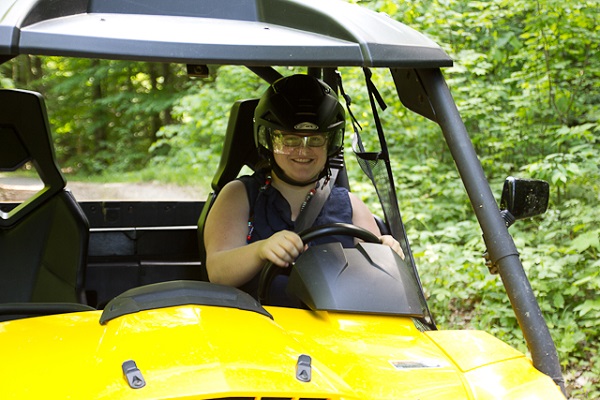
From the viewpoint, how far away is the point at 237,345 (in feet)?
6.30

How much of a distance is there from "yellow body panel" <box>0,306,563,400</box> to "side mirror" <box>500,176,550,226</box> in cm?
39

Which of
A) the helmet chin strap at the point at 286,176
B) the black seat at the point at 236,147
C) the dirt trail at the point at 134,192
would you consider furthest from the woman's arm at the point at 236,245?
the dirt trail at the point at 134,192

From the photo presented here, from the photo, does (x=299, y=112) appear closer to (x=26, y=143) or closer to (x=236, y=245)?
(x=236, y=245)

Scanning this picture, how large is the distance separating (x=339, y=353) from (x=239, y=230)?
3.55ft

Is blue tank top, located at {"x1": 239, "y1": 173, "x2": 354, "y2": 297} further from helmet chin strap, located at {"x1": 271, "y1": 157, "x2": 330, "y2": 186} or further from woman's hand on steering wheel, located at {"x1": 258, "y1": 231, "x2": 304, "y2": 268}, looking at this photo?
woman's hand on steering wheel, located at {"x1": 258, "y1": 231, "x2": 304, "y2": 268}

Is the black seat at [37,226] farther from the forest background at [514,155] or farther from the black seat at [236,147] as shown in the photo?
the forest background at [514,155]

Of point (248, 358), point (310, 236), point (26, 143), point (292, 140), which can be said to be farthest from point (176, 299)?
point (26, 143)

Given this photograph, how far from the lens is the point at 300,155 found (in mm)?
3037

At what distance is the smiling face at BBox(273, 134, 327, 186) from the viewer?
3.00m

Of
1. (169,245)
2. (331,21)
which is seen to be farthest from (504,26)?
(331,21)

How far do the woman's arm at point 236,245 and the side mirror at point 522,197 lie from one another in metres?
0.71

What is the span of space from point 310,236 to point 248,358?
0.94 m

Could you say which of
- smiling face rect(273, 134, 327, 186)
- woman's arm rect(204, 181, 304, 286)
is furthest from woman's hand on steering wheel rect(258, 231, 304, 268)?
smiling face rect(273, 134, 327, 186)

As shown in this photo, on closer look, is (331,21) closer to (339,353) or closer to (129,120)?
(339,353)
